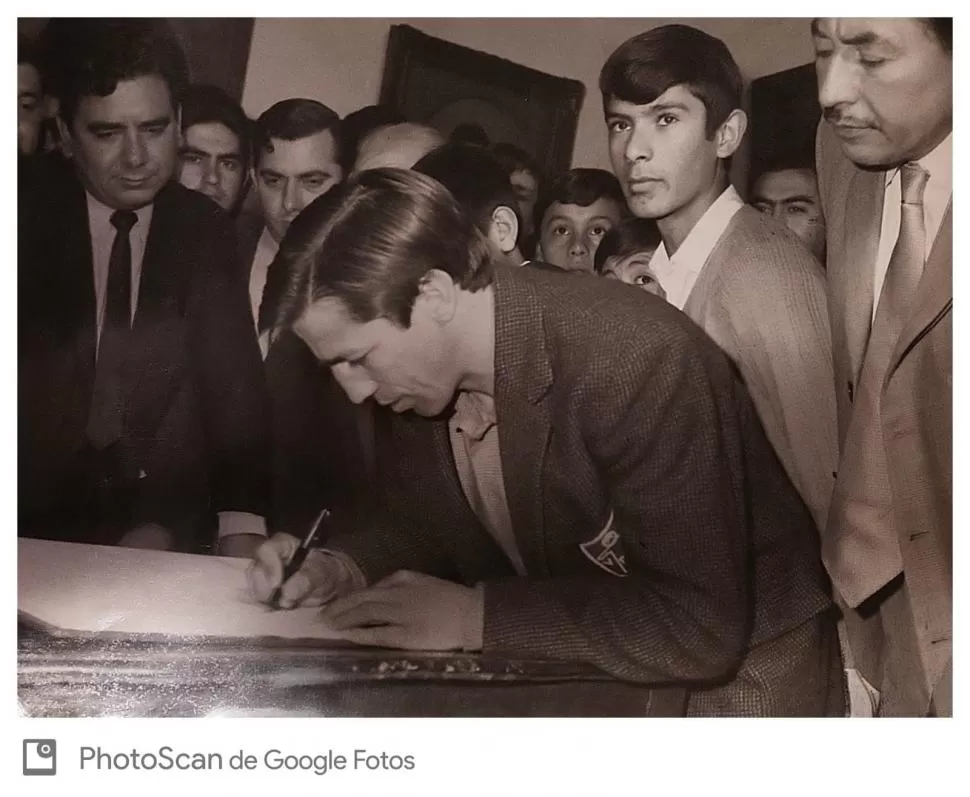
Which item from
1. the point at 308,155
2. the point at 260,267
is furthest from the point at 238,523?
→ the point at 308,155

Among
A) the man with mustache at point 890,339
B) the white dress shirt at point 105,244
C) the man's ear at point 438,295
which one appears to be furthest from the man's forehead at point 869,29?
the white dress shirt at point 105,244

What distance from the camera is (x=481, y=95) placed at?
12.6 ft

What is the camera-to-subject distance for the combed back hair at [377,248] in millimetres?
3752

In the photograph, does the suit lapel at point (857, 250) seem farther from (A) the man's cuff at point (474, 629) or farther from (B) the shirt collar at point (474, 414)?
(A) the man's cuff at point (474, 629)

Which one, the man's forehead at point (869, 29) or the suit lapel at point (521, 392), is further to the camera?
the man's forehead at point (869, 29)

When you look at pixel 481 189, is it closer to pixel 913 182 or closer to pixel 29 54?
pixel 913 182

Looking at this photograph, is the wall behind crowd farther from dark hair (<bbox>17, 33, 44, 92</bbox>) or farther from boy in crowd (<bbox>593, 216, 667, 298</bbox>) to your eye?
dark hair (<bbox>17, 33, 44, 92</bbox>)

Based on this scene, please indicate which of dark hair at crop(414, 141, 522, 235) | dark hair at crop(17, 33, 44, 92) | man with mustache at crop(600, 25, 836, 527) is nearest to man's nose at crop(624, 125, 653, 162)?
man with mustache at crop(600, 25, 836, 527)

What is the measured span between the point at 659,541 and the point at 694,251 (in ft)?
2.92

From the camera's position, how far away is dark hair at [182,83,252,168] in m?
3.82
